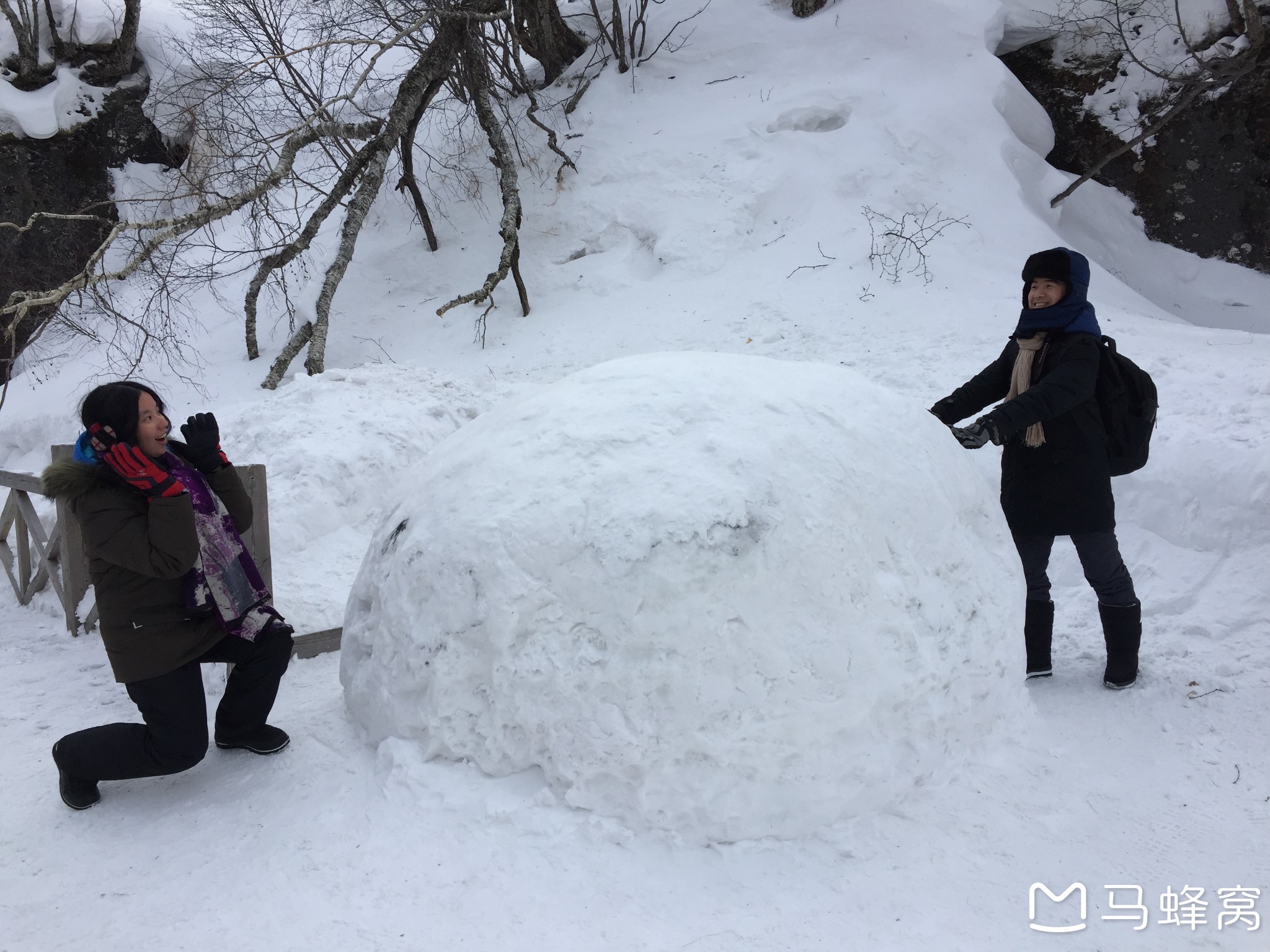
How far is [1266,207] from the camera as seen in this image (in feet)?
25.0

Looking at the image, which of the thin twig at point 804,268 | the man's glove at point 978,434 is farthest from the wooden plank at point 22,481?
the thin twig at point 804,268

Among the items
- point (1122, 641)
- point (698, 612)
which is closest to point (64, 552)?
point (698, 612)

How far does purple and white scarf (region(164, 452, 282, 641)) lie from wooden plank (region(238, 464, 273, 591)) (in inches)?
31.6

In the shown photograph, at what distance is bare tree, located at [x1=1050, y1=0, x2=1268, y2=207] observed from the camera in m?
7.35

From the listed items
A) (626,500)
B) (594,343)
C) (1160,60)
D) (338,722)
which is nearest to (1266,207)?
(1160,60)

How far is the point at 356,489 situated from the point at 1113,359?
407 centimetres

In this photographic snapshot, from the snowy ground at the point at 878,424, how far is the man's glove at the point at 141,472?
1000 mm

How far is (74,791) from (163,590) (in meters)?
0.69

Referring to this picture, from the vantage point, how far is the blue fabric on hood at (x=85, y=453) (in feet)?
7.76

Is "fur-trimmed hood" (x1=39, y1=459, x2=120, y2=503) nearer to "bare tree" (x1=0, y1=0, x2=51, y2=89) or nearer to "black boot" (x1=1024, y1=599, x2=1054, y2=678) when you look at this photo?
"black boot" (x1=1024, y1=599, x2=1054, y2=678)

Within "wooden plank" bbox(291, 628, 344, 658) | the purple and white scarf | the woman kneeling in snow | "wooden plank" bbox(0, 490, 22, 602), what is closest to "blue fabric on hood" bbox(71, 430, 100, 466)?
the woman kneeling in snow

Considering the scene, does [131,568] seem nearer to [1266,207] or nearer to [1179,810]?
[1179,810]

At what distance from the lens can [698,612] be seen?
2.21 meters

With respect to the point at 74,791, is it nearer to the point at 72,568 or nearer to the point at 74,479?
the point at 74,479
